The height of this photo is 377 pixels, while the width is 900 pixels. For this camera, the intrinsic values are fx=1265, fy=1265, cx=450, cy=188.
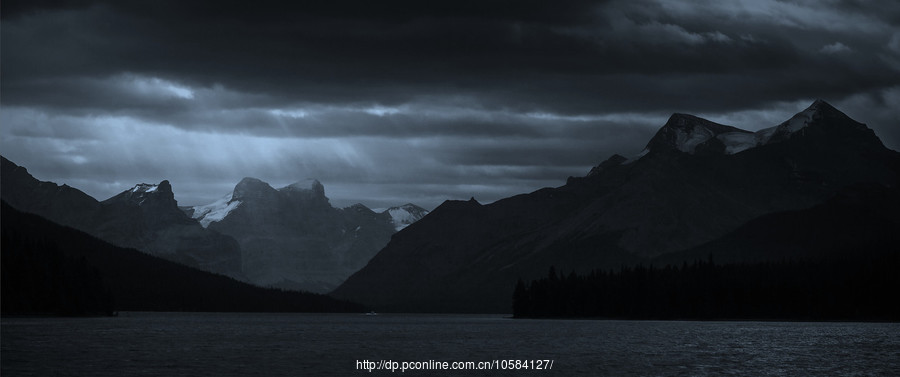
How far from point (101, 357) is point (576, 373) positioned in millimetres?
60061

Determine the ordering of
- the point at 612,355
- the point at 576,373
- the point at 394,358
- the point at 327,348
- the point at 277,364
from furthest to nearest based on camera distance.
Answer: the point at 327,348 → the point at 612,355 → the point at 394,358 → the point at 277,364 → the point at 576,373

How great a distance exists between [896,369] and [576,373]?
134 feet

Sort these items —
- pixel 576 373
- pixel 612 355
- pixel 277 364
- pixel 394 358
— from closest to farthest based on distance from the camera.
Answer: pixel 576 373, pixel 277 364, pixel 394 358, pixel 612 355

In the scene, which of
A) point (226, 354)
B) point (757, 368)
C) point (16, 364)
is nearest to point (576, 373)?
point (757, 368)

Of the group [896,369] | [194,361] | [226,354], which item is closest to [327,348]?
[226,354]

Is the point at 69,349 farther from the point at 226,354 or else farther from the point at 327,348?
the point at 327,348

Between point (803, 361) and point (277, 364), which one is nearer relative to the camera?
point (277, 364)

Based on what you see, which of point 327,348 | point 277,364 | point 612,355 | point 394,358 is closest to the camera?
point 277,364

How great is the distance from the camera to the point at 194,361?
511 feet

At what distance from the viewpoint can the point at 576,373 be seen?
471ft

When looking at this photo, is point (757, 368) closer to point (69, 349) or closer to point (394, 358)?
point (394, 358)

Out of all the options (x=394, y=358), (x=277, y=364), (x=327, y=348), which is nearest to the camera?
(x=277, y=364)

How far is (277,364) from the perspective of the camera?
502 ft

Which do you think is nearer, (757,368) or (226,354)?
(757,368)
